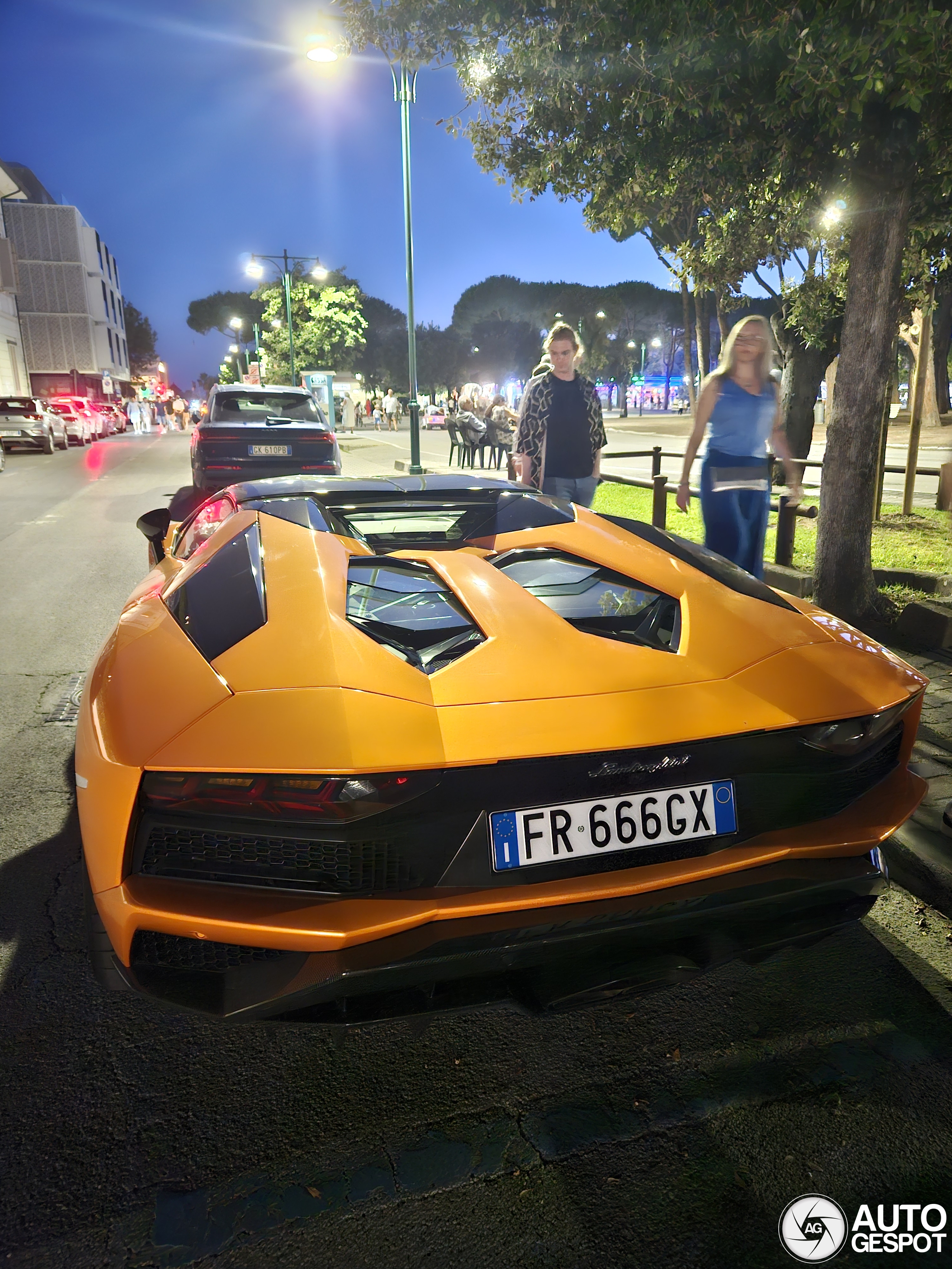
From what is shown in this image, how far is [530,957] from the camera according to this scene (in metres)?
1.66

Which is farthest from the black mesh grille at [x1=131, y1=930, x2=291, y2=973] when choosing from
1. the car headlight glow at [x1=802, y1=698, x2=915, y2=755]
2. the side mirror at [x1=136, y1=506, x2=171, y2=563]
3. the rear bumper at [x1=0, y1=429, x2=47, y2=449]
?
the rear bumper at [x1=0, y1=429, x2=47, y2=449]

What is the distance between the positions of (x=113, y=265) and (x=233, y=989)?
108845 mm

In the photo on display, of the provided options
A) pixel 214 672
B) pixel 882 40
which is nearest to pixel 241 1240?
pixel 214 672

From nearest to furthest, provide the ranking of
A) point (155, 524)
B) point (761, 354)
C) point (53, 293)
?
point (155, 524) → point (761, 354) → point (53, 293)

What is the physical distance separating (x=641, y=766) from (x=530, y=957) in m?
0.43

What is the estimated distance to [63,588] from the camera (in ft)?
24.1

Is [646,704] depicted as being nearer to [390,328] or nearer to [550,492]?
[550,492]

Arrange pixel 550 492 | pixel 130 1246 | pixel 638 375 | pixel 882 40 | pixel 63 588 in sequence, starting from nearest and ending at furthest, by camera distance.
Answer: pixel 130 1246 < pixel 882 40 < pixel 550 492 < pixel 63 588 < pixel 638 375

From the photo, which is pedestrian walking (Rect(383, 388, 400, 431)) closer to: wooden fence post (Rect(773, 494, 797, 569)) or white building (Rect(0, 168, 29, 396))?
white building (Rect(0, 168, 29, 396))

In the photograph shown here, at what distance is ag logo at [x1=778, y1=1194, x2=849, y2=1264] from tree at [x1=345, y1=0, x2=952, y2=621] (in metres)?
4.57

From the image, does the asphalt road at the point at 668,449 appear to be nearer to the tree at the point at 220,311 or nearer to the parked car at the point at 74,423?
the parked car at the point at 74,423

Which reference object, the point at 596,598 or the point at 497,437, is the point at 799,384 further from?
the point at 596,598

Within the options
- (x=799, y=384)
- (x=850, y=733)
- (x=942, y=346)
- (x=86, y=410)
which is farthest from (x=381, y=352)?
(x=850, y=733)

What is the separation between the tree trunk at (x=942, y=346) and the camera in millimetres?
31188
